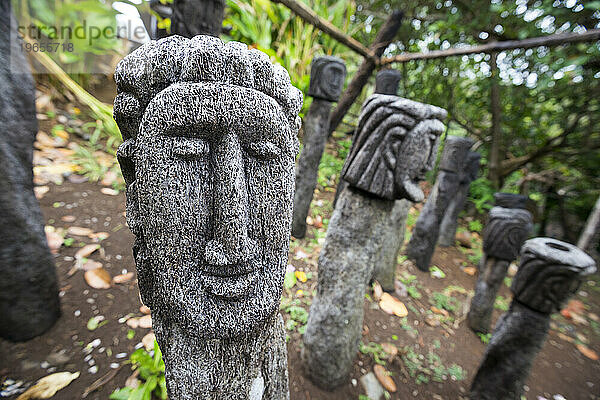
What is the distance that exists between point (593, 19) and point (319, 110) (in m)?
3.71

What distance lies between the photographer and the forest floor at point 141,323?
4.97 feet

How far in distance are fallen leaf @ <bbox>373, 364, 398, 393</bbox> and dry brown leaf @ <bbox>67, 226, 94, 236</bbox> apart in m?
2.43

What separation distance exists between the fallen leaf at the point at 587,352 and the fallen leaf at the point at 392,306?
6.61 feet

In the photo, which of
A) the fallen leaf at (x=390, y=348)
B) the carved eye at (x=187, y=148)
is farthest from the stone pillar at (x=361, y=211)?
the carved eye at (x=187, y=148)

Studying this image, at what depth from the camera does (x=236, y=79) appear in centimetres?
75

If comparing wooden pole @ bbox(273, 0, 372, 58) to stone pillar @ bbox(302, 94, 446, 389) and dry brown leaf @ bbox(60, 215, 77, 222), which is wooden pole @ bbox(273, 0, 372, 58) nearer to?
stone pillar @ bbox(302, 94, 446, 389)

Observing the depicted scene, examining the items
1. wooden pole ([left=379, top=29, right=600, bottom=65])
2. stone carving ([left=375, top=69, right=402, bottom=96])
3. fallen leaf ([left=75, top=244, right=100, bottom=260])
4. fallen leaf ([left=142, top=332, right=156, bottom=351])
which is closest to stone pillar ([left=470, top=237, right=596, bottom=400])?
wooden pole ([left=379, top=29, right=600, bottom=65])

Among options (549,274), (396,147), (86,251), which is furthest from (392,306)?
(86,251)

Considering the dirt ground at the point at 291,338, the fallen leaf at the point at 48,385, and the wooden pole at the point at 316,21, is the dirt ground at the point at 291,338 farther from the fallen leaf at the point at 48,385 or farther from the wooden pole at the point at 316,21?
the wooden pole at the point at 316,21

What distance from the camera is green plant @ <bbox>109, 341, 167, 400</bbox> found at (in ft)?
4.14

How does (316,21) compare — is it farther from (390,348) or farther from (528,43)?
(390,348)

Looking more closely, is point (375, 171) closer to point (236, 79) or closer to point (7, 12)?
point (236, 79)

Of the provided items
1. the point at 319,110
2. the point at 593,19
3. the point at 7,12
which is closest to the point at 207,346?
the point at 7,12

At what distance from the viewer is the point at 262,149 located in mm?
782
